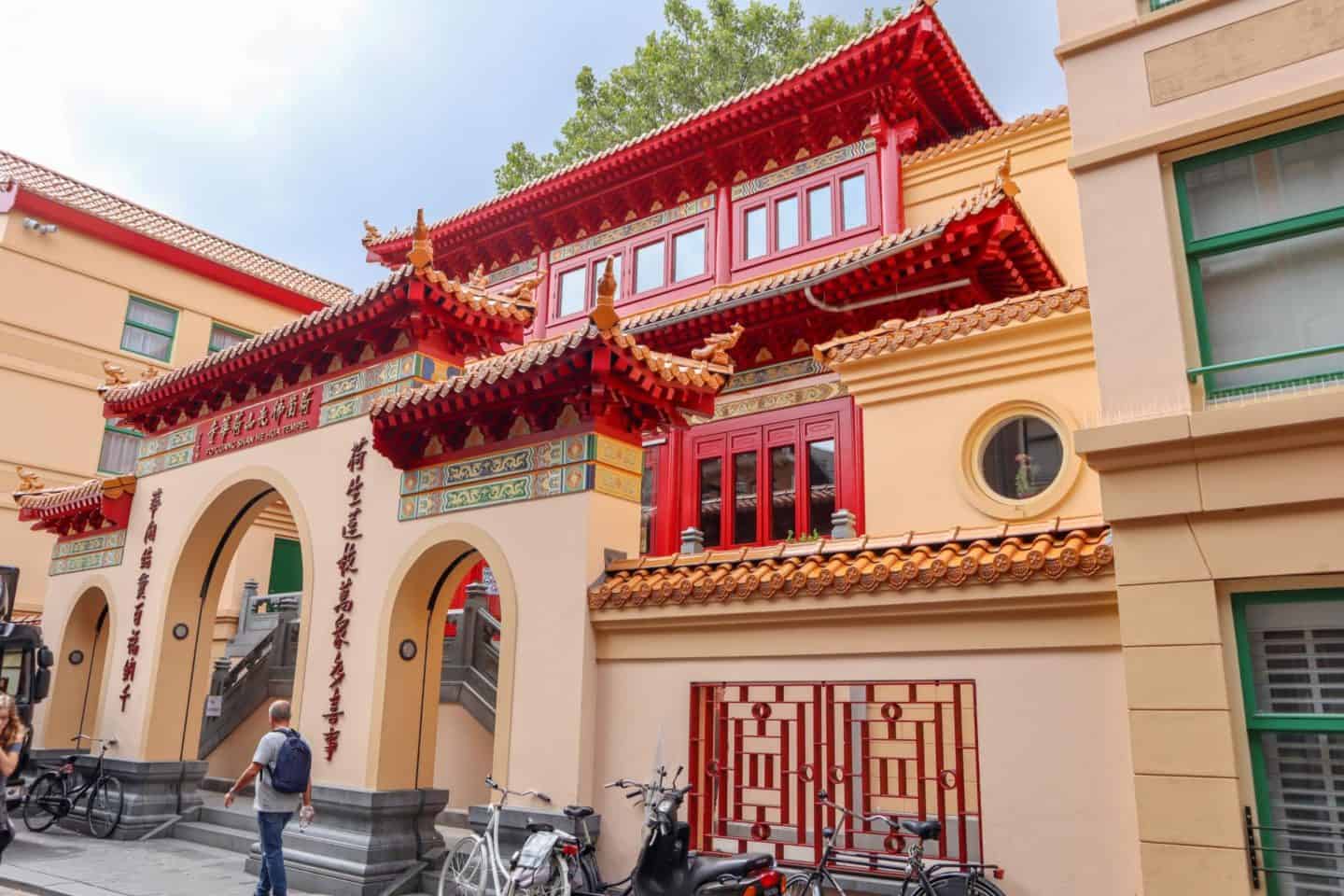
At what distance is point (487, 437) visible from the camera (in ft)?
30.0

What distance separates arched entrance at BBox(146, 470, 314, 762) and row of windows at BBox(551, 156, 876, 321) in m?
5.94

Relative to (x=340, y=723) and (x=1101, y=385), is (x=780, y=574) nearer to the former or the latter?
(x=1101, y=385)

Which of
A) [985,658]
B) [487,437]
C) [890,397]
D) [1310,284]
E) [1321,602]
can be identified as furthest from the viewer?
[890,397]

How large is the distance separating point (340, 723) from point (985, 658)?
624 centimetres

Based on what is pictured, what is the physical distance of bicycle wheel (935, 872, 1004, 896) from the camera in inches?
224

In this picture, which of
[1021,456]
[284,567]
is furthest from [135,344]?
[1021,456]

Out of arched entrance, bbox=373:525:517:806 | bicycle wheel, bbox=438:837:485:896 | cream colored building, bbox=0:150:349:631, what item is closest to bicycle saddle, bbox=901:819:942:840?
bicycle wheel, bbox=438:837:485:896

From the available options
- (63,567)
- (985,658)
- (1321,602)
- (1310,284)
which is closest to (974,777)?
(985,658)

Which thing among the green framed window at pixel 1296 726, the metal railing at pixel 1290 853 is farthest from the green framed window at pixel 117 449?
the metal railing at pixel 1290 853

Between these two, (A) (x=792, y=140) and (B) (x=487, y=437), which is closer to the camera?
(B) (x=487, y=437)

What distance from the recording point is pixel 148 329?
71.5 ft

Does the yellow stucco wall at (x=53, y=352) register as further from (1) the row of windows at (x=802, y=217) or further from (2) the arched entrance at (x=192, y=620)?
(1) the row of windows at (x=802, y=217)

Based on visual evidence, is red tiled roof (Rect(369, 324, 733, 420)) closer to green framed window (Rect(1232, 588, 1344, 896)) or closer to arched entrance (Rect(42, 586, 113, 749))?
green framed window (Rect(1232, 588, 1344, 896))

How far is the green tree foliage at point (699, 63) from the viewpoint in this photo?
81.9ft
